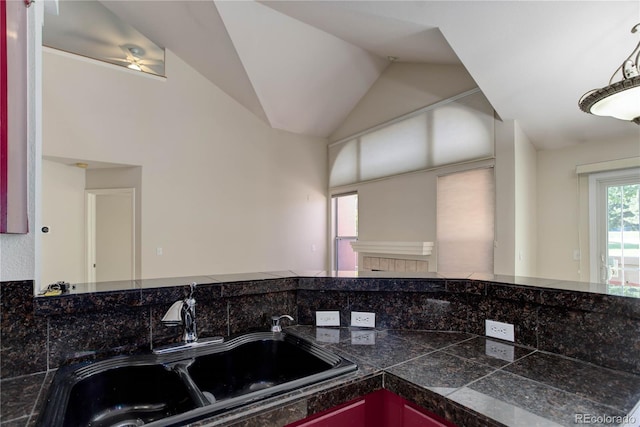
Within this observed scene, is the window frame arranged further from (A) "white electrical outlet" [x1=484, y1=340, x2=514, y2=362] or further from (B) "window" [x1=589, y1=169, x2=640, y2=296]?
(A) "white electrical outlet" [x1=484, y1=340, x2=514, y2=362]

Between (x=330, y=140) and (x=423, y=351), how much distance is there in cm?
519

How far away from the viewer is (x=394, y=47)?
12.7ft

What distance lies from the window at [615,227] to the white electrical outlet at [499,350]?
280 centimetres

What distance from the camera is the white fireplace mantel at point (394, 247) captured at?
165 inches

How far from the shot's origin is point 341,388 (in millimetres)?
952

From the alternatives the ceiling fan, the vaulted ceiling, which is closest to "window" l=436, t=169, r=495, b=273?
the vaulted ceiling

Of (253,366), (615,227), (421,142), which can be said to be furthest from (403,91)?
(253,366)

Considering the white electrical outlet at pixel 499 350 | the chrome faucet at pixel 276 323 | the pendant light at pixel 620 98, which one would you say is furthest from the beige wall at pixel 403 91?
the chrome faucet at pixel 276 323

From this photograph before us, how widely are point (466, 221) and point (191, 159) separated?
3.80 meters

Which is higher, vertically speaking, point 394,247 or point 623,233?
point 623,233

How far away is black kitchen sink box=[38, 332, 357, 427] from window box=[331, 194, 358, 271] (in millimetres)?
4690

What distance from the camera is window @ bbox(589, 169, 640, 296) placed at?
313cm

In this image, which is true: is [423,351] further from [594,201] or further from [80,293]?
[594,201]

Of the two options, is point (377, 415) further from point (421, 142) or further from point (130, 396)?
point (421, 142)
